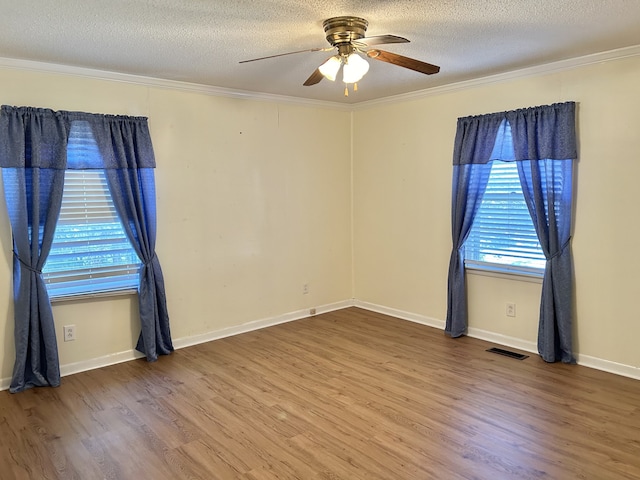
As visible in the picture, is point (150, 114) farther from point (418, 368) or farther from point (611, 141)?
point (611, 141)

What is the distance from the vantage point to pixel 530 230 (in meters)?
4.08

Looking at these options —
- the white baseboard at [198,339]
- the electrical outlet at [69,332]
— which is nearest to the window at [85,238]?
the electrical outlet at [69,332]

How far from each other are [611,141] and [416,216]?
6.29 ft

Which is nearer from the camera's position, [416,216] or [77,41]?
[77,41]

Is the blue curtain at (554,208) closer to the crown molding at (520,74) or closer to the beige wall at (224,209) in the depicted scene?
the crown molding at (520,74)

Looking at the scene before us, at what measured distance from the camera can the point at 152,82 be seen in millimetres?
4074

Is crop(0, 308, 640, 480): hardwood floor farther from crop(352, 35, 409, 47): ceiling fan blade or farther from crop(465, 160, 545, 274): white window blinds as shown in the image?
crop(352, 35, 409, 47): ceiling fan blade

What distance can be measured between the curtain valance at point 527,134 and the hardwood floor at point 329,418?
1699 mm

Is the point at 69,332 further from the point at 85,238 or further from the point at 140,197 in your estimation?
the point at 140,197

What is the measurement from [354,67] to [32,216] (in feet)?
8.49

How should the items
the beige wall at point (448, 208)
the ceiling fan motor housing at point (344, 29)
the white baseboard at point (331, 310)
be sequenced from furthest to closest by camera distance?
the white baseboard at point (331, 310) → the beige wall at point (448, 208) → the ceiling fan motor housing at point (344, 29)

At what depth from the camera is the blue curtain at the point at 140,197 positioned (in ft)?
12.6

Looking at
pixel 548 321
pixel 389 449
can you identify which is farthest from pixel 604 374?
pixel 389 449

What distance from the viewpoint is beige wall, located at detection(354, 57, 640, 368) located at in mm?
3543
